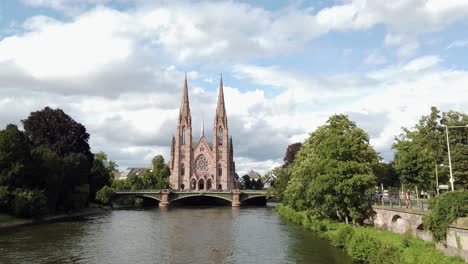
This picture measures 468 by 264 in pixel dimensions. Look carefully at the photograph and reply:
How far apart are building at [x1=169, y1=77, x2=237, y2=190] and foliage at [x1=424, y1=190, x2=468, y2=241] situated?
11700 cm

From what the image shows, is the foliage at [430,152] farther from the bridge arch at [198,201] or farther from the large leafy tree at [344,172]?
the bridge arch at [198,201]

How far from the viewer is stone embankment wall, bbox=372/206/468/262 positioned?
19.8 meters

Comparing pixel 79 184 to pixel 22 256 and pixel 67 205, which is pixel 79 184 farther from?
pixel 22 256

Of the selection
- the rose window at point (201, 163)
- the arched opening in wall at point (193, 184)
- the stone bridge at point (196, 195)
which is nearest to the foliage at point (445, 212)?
the stone bridge at point (196, 195)

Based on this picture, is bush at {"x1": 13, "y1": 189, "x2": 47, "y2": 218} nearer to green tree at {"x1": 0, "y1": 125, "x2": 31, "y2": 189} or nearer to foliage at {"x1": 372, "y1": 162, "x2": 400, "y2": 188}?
green tree at {"x1": 0, "y1": 125, "x2": 31, "y2": 189}

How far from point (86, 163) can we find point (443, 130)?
175 ft

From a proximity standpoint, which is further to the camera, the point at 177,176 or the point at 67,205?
the point at 177,176

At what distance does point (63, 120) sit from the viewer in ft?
229

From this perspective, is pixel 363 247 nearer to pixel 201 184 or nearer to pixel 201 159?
pixel 201 184

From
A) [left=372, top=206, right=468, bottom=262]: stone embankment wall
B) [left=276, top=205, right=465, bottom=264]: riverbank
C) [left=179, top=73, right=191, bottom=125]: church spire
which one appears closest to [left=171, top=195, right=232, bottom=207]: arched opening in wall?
[left=179, top=73, right=191, bottom=125]: church spire

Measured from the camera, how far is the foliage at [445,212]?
21.0m

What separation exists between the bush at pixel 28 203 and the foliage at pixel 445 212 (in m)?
44.0

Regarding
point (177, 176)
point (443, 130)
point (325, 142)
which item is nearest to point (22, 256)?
point (325, 142)

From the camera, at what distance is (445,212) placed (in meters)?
21.5
